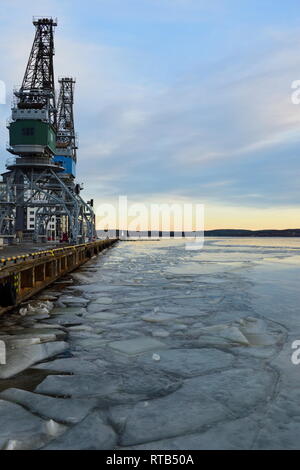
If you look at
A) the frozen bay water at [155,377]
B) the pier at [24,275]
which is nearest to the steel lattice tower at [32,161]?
the pier at [24,275]

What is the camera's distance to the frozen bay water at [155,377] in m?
4.38

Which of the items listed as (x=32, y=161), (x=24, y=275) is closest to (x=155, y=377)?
(x=24, y=275)

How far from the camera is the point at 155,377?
633 cm

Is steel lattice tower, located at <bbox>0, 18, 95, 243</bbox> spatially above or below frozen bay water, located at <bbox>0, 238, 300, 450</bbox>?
above

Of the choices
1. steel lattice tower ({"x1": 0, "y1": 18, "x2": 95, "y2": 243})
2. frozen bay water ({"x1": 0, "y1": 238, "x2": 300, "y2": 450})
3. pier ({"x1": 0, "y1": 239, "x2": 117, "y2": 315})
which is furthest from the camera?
steel lattice tower ({"x1": 0, "y1": 18, "x2": 95, "y2": 243})

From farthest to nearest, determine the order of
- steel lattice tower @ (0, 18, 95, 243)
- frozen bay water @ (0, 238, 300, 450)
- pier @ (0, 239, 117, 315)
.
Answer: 1. steel lattice tower @ (0, 18, 95, 243)
2. pier @ (0, 239, 117, 315)
3. frozen bay water @ (0, 238, 300, 450)

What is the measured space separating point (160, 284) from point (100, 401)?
46.2 ft

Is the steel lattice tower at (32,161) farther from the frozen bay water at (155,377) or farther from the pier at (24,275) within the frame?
the frozen bay water at (155,377)

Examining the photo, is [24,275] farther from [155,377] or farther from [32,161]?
[32,161]

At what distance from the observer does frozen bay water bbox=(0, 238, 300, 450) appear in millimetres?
4385

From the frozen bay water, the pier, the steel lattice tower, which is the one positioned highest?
the steel lattice tower

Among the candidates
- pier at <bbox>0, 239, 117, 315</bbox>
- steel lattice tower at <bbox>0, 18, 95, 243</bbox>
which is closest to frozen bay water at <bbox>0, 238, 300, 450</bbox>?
pier at <bbox>0, 239, 117, 315</bbox>

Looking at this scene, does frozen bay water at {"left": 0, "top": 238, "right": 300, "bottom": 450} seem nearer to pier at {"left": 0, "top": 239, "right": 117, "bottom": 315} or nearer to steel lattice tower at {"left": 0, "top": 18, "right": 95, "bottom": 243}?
pier at {"left": 0, "top": 239, "right": 117, "bottom": 315}

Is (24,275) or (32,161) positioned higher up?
(32,161)
